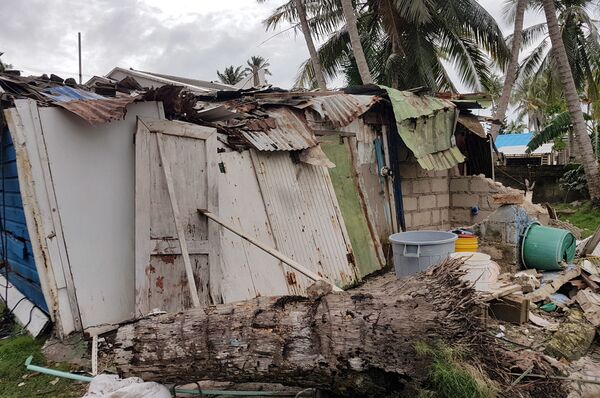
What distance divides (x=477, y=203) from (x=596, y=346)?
13.4ft

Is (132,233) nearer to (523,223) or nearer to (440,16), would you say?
(523,223)

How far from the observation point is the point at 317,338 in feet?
8.81

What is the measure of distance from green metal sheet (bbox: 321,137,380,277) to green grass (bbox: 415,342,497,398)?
3639 mm

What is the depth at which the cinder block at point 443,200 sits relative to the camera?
27.6 feet

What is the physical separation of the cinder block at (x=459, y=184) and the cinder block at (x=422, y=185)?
2.47ft

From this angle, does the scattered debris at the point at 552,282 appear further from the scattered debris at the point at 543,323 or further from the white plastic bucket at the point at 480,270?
the white plastic bucket at the point at 480,270

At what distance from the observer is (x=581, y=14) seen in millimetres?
14508

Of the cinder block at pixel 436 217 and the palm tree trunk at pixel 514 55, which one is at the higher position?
the palm tree trunk at pixel 514 55

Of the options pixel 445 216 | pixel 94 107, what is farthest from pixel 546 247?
pixel 94 107

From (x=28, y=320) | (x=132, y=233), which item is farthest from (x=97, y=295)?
(x=28, y=320)

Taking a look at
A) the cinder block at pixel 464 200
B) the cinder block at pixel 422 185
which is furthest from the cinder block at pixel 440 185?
the cinder block at pixel 464 200

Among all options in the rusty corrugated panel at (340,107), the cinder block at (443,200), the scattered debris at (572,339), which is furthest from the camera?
the cinder block at (443,200)

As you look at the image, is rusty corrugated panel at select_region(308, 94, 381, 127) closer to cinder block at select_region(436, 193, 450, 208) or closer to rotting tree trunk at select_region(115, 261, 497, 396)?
cinder block at select_region(436, 193, 450, 208)

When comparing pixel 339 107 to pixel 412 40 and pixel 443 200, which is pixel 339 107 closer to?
pixel 443 200
